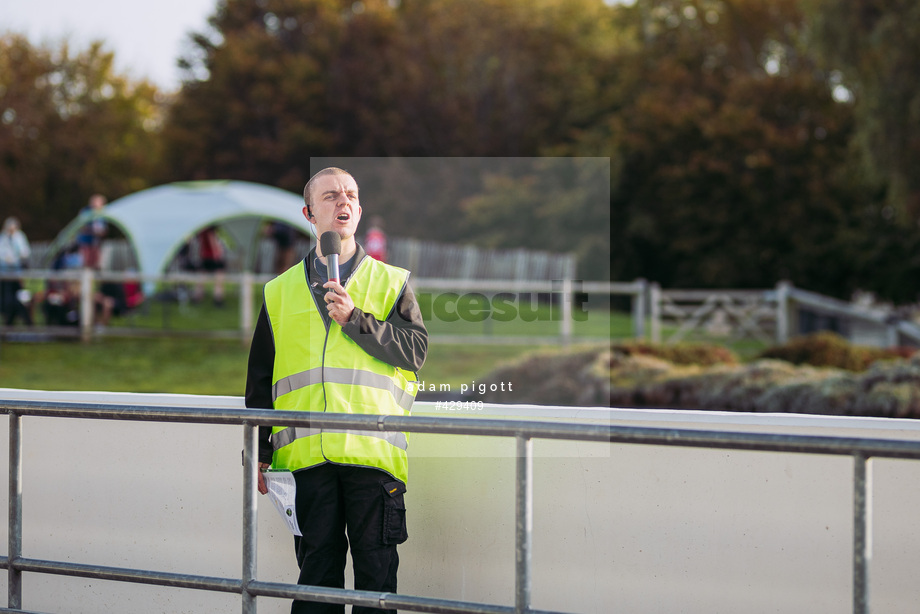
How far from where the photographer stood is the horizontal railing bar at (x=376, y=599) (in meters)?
2.71

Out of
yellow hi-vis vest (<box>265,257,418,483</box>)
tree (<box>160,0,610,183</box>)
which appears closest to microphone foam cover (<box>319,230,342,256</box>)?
yellow hi-vis vest (<box>265,257,418,483</box>)

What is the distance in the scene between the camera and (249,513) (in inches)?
117

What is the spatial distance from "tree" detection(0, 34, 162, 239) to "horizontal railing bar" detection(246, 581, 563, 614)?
32152mm

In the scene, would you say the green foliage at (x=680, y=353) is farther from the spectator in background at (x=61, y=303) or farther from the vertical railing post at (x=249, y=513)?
the vertical railing post at (x=249, y=513)

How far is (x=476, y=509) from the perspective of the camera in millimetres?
3557

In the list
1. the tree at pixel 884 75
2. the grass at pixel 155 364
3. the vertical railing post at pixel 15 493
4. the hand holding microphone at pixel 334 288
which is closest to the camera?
the hand holding microphone at pixel 334 288

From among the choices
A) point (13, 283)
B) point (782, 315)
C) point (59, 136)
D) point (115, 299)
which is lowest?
point (782, 315)

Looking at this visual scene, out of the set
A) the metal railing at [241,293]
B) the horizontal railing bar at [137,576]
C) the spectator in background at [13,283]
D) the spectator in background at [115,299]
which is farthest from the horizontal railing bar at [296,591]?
the spectator in background at [13,283]

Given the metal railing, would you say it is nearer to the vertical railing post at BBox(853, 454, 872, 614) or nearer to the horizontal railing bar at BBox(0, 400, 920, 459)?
the horizontal railing bar at BBox(0, 400, 920, 459)

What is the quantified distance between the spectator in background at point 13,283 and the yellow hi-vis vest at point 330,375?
13112 mm

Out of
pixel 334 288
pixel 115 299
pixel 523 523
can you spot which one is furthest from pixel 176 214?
pixel 523 523

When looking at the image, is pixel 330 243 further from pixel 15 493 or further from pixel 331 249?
pixel 15 493

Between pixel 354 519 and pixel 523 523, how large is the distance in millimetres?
625

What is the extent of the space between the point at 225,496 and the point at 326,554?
0.75 metres
